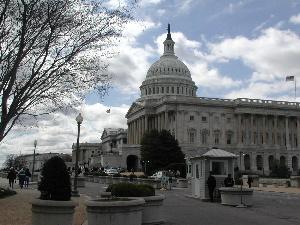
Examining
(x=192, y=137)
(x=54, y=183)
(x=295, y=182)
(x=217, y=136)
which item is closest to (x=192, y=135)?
(x=192, y=137)

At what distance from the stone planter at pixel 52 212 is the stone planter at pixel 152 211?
13.1 feet

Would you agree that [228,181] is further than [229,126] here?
No

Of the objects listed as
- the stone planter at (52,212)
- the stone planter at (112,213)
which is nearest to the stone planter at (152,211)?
the stone planter at (112,213)

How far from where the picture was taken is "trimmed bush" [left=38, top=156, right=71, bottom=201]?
15.3 meters

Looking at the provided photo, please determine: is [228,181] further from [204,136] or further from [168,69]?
[168,69]

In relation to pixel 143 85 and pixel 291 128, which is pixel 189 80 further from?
pixel 291 128

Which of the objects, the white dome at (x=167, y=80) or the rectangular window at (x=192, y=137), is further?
the white dome at (x=167, y=80)

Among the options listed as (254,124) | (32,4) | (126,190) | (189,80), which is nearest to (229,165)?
(126,190)

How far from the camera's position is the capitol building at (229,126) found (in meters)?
134

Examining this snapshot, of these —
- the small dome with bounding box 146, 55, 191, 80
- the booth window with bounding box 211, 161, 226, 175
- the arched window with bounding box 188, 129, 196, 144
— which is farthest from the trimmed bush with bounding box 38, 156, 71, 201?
the small dome with bounding box 146, 55, 191, 80

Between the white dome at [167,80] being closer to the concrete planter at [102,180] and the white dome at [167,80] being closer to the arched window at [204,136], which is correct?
Result: the arched window at [204,136]

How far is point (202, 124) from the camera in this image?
13575 cm

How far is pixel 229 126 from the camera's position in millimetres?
139750

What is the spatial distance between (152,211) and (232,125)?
407ft
